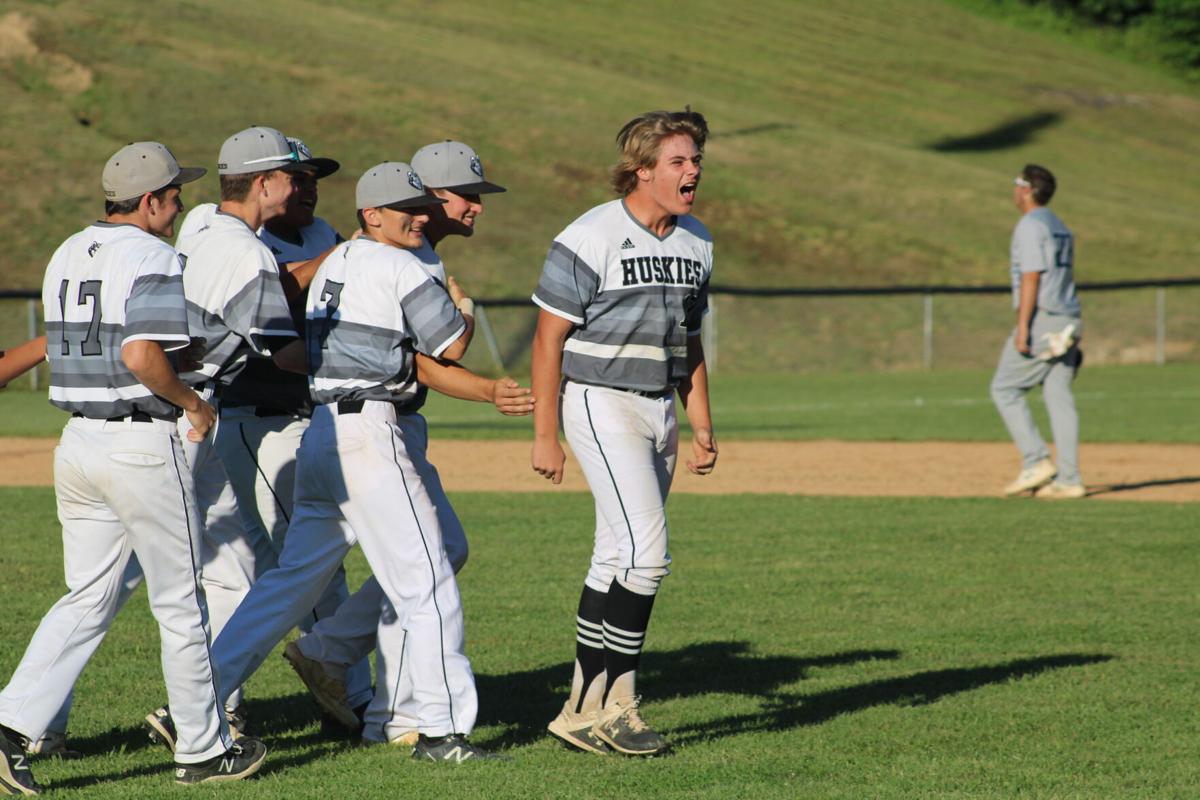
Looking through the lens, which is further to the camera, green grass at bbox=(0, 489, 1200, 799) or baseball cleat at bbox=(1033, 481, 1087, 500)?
baseball cleat at bbox=(1033, 481, 1087, 500)

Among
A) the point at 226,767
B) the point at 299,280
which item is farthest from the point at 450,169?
the point at 226,767

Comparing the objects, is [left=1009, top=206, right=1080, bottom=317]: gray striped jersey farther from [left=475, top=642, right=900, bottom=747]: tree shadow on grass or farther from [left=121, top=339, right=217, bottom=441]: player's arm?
[left=121, top=339, right=217, bottom=441]: player's arm

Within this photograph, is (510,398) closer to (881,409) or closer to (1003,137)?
(881,409)

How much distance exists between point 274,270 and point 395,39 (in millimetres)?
52834

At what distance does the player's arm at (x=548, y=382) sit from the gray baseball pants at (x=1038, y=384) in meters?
7.19

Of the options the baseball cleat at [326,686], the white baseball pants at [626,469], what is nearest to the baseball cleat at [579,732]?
the white baseball pants at [626,469]

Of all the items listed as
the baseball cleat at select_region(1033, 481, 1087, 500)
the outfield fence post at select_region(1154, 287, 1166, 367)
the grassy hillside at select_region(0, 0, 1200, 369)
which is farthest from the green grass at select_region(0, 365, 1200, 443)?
the grassy hillside at select_region(0, 0, 1200, 369)

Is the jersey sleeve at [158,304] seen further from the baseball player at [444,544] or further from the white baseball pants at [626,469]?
the white baseball pants at [626,469]

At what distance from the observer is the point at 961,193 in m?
50.7

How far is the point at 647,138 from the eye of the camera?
5.77m

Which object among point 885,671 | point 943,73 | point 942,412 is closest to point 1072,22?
point 943,73

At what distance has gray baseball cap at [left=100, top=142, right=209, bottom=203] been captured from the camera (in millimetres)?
5152

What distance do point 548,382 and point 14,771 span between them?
6.95 feet

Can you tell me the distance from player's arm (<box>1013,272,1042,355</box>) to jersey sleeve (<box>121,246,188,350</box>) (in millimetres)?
8189
